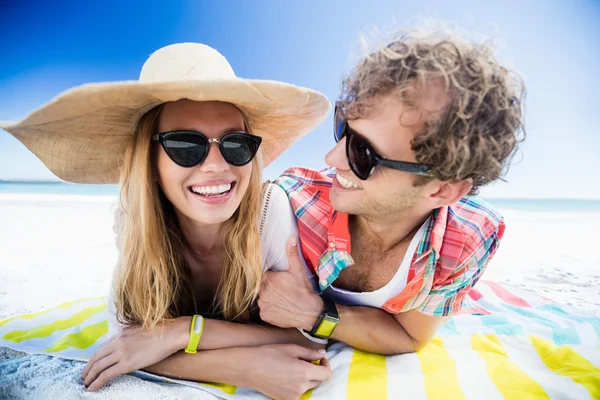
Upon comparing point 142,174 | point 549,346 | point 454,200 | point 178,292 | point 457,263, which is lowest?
point 549,346

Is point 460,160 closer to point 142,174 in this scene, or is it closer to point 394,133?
point 394,133

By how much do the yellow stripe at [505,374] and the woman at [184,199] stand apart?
100 centimetres

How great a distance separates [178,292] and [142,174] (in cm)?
84

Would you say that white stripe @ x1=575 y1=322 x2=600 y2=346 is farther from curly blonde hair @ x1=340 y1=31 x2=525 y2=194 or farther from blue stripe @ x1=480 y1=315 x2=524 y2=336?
curly blonde hair @ x1=340 y1=31 x2=525 y2=194

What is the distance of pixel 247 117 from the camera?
229cm

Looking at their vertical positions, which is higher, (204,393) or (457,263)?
(457,263)

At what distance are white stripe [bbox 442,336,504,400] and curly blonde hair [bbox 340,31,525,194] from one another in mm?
1178

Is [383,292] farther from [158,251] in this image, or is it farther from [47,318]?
[47,318]

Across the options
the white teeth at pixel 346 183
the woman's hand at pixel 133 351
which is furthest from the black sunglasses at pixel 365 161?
the woman's hand at pixel 133 351

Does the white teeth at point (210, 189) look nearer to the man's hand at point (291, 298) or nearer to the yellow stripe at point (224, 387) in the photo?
the man's hand at point (291, 298)

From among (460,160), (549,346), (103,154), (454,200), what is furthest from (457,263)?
(103,154)

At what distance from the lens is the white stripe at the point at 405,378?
1.97 metres

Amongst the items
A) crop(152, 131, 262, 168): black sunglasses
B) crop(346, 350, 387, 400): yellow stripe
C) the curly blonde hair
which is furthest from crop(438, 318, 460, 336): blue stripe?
crop(152, 131, 262, 168): black sunglasses

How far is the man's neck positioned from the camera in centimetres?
228
